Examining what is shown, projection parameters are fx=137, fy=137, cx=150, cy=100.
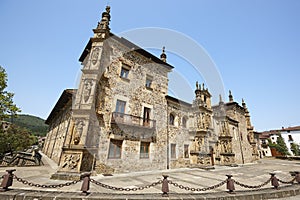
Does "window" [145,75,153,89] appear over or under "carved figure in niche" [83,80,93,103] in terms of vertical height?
over

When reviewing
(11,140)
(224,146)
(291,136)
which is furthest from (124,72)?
(291,136)

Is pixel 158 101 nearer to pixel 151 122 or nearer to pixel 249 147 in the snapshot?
pixel 151 122

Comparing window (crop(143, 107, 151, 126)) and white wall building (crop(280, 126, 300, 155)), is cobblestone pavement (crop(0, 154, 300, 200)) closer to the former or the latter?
window (crop(143, 107, 151, 126))

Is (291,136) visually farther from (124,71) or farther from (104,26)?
(104,26)

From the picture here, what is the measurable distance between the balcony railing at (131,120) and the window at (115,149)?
1392 millimetres

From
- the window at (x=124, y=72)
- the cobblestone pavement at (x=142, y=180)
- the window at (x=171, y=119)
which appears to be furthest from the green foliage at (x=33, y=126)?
the window at (x=171, y=119)

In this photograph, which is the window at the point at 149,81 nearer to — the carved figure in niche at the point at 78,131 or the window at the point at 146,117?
the window at the point at 146,117

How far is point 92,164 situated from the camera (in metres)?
8.08

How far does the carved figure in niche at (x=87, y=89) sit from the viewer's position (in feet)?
Answer: 26.6

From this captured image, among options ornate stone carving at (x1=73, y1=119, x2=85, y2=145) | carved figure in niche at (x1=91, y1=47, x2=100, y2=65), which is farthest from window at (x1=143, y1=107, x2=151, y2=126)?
carved figure in niche at (x1=91, y1=47, x2=100, y2=65)

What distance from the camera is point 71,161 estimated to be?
23.1 feet

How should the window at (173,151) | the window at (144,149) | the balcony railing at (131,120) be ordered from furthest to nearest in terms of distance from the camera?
the window at (173,151)
the window at (144,149)
the balcony railing at (131,120)

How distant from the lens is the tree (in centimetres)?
1191

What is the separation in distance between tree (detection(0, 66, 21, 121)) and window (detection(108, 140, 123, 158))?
33.8ft
